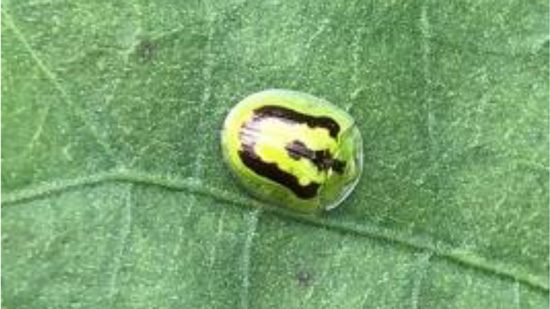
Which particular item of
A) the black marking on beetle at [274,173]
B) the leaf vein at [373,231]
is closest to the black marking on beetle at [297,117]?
the black marking on beetle at [274,173]

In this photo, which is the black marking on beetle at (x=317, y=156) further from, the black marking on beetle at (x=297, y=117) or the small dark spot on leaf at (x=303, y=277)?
the small dark spot on leaf at (x=303, y=277)

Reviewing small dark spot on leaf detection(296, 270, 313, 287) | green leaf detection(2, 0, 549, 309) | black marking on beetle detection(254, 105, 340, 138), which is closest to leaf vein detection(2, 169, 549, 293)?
green leaf detection(2, 0, 549, 309)

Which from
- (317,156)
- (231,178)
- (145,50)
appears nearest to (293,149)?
(317,156)

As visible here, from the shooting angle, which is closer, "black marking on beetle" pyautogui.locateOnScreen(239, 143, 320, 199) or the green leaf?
the green leaf

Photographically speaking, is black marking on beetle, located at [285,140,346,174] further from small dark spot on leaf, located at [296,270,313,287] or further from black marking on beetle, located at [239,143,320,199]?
small dark spot on leaf, located at [296,270,313,287]

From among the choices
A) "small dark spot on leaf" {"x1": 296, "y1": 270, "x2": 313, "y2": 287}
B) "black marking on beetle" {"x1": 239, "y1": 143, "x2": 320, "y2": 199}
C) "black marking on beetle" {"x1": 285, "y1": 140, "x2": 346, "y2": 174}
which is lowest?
"small dark spot on leaf" {"x1": 296, "y1": 270, "x2": 313, "y2": 287}

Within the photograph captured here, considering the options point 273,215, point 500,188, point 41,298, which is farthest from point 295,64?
point 41,298

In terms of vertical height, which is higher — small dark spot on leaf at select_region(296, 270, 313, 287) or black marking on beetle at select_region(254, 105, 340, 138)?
black marking on beetle at select_region(254, 105, 340, 138)

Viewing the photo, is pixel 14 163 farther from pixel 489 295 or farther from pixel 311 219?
pixel 489 295
